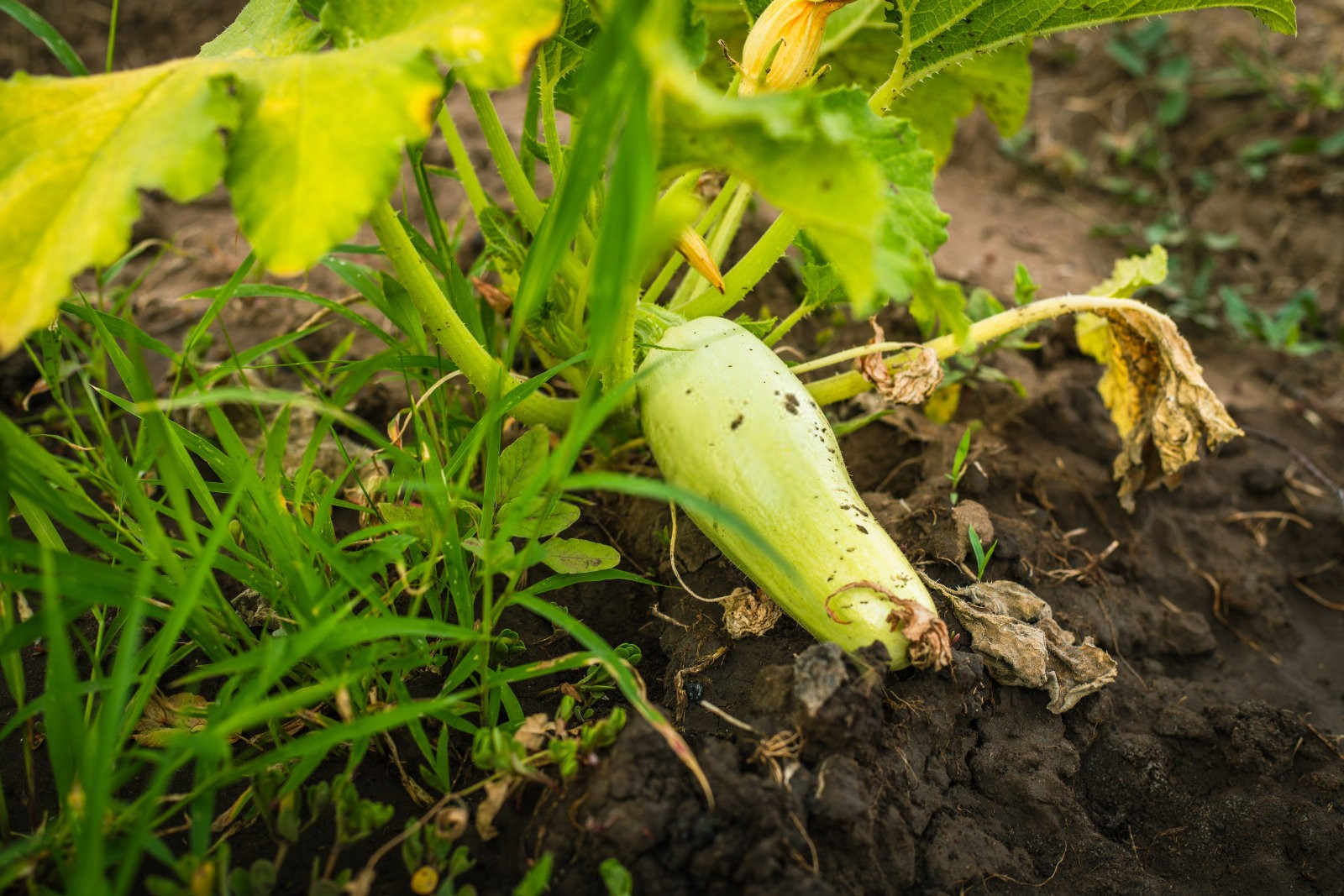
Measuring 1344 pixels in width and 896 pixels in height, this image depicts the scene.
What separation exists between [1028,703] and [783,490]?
1.77 ft

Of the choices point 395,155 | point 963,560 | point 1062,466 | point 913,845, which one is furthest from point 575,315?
point 1062,466

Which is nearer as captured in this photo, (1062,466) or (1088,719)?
(1088,719)

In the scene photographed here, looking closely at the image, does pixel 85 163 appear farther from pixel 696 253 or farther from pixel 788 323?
pixel 788 323

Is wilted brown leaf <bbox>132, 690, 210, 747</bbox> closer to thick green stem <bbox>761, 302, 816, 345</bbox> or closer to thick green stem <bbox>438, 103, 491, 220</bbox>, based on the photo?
thick green stem <bbox>438, 103, 491, 220</bbox>

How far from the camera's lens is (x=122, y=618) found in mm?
1417

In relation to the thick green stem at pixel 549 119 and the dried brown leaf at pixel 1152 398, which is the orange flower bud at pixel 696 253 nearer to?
the thick green stem at pixel 549 119

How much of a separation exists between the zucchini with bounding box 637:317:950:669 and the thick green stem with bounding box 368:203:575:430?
265 mm

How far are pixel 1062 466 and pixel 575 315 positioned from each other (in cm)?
120

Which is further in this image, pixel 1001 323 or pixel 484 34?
pixel 1001 323

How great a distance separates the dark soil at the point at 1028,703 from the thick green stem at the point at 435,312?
1.38 feet

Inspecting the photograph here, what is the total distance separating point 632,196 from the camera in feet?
3.47

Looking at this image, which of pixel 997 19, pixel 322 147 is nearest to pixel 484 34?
pixel 322 147

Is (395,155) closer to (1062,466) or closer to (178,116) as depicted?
(178,116)

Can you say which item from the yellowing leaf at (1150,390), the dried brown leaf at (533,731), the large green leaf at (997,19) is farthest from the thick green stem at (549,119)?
the yellowing leaf at (1150,390)
